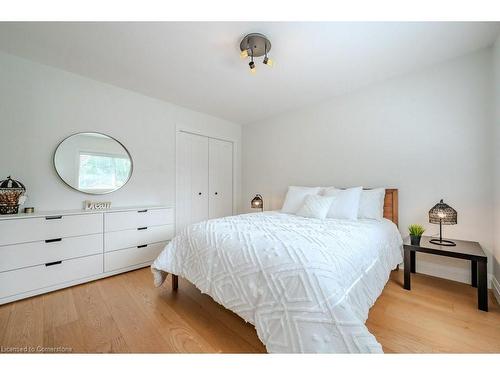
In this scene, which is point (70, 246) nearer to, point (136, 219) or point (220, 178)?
point (136, 219)

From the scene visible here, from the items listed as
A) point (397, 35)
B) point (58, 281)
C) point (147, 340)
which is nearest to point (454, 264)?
point (397, 35)

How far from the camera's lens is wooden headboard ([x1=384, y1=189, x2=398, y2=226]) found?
7.63 ft

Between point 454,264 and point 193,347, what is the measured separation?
2.59 metres

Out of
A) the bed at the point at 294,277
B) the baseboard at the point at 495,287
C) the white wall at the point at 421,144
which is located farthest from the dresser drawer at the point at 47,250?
the baseboard at the point at 495,287

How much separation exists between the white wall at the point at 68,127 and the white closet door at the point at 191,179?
156 mm

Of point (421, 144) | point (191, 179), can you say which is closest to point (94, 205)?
point (191, 179)

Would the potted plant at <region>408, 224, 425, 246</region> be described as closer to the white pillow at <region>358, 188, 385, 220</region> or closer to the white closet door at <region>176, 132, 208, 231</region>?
the white pillow at <region>358, 188, 385, 220</region>

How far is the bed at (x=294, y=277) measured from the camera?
0.87 m

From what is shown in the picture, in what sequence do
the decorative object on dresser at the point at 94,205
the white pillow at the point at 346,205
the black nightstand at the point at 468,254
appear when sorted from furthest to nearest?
the decorative object on dresser at the point at 94,205, the white pillow at the point at 346,205, the black nightstand at the point at 468,254

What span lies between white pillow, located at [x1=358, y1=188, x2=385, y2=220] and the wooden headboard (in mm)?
71

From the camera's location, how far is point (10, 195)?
6.00ft

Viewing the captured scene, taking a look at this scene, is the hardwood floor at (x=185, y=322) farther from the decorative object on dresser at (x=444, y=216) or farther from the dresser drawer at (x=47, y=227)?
the dresser drawer at (x=47, y=227)
